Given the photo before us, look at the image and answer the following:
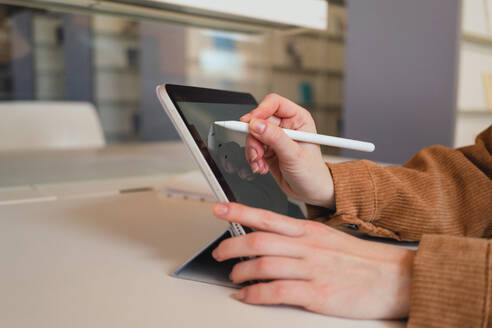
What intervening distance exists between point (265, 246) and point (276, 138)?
130mm

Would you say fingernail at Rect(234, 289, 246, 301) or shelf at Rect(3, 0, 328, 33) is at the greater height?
shelf at Rect(3, 0, 328, 33)

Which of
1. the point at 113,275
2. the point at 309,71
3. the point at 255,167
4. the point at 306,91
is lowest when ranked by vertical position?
the point at 113,275

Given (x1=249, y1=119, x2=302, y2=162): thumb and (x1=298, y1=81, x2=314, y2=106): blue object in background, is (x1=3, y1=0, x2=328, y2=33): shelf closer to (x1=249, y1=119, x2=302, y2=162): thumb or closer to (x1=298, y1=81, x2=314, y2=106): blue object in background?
(x1=249, y1=119, x2=302, y2=162): thumb

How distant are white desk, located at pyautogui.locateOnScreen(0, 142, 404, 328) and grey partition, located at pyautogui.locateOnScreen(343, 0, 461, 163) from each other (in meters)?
1.77

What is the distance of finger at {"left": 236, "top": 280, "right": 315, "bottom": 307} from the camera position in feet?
1.26

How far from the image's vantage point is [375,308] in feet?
1.26

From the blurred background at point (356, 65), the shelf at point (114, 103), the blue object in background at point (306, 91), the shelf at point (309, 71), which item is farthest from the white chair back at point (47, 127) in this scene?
the blue object in background at point (306, 91)

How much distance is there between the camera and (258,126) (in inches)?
18.3

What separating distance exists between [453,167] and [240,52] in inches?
124

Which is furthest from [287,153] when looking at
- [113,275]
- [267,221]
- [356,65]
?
[356,65]

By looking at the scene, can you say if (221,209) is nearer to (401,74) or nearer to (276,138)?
(276,138)

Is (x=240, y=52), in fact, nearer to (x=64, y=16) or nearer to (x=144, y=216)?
(x=64, y=16)

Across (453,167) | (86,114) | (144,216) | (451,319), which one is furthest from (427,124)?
(451,319)

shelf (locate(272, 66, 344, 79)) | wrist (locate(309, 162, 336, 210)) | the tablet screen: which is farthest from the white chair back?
shelf (locate(272, 66, 344, 79))
